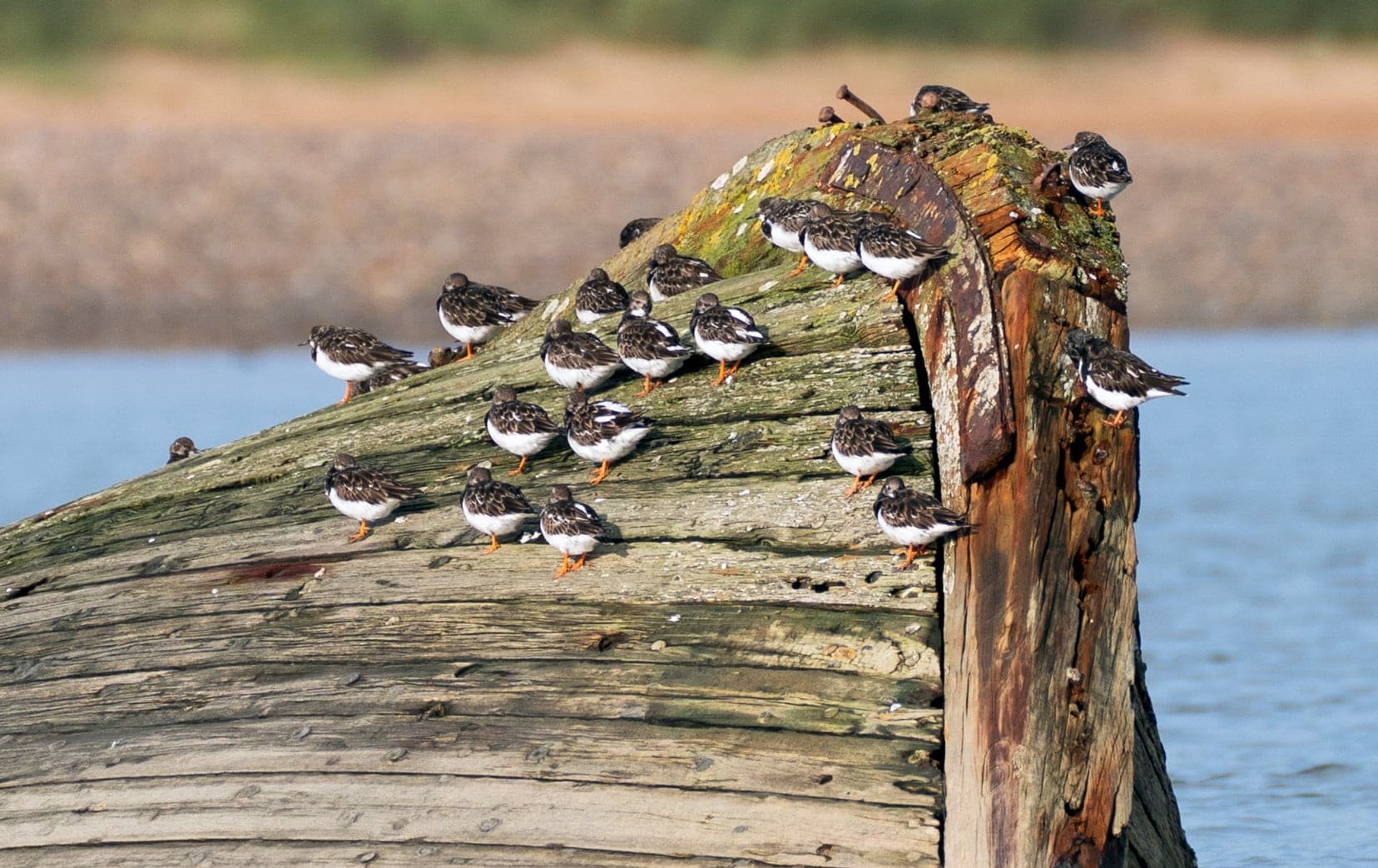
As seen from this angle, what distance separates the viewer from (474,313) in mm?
9953

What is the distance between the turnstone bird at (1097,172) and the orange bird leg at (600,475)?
2023 mm

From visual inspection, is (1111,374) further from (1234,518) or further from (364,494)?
(1234,518)

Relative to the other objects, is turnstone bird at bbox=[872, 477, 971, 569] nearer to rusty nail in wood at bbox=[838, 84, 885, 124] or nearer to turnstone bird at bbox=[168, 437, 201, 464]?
rusty nail in wood at bbox=[838, 84, 885, 124]

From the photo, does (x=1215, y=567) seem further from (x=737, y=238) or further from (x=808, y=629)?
(x=808, y=629)

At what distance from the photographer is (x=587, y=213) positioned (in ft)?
110

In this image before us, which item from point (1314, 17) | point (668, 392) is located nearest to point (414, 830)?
point (668, 392)

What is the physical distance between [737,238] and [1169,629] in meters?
8.42

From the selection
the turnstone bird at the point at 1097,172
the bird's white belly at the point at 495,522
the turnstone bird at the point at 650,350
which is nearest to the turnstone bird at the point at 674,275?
the turnstone bird at the point at 650,350

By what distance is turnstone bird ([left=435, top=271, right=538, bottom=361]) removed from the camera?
32.6 ft

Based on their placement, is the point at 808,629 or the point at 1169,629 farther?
the point at 1169,629

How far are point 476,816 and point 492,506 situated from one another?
4.44 ft

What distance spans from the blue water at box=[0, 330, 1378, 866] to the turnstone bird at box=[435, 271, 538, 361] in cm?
513

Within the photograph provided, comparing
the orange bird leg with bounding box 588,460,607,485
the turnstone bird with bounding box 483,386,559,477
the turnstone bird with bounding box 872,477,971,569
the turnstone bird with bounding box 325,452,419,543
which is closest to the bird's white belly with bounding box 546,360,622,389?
the turnstone bird with bounding box 483,386,559,477

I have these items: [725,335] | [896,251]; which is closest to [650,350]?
[725,335]
